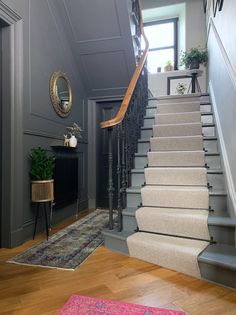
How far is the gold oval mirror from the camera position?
3.30 metres

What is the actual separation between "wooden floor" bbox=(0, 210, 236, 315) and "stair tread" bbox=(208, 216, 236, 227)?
1.57ft

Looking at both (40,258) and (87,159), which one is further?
(87,159)

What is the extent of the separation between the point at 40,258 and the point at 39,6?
2871 mm

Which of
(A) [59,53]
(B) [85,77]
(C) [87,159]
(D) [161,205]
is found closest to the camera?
(D) [161,205]

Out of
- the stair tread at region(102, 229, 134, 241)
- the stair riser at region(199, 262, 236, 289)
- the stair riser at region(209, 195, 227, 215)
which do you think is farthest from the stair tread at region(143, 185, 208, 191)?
the stair riser at region(199, 262, 236, 289)

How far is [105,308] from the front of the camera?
1.47 metres

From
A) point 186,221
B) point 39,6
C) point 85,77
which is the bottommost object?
point 186,221

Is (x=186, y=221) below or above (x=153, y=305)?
above

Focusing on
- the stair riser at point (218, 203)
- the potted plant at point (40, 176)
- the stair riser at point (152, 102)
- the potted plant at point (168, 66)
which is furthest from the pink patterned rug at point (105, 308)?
the potted plant at point (168, 66)

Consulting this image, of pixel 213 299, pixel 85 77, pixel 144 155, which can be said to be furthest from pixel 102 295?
pixel 85 77

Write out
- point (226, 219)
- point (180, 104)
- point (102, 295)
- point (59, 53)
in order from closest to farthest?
point (102, 295), point (226, 219), point (59, 53), point (180, 104)

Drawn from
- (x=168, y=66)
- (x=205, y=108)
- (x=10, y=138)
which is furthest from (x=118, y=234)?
(x=168, y=66)

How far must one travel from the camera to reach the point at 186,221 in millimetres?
2139

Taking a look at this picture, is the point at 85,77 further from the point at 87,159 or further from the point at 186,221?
the point at 186,221
